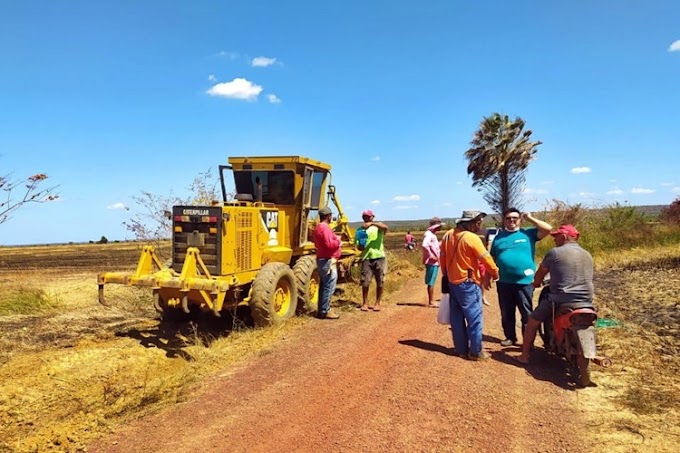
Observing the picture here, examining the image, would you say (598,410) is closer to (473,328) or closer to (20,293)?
(473,328)

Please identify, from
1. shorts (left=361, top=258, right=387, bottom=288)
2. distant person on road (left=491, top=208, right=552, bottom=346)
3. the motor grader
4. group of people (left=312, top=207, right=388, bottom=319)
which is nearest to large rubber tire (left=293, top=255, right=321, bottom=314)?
the motor grader

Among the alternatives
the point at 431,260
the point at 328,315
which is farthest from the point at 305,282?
the point at 431,260

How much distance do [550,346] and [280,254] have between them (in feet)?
15.8

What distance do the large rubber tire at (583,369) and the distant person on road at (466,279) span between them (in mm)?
1044

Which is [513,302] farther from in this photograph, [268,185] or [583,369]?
[268,185]

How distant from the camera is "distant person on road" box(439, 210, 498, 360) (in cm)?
562

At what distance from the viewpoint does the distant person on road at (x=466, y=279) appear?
5621 millimetres

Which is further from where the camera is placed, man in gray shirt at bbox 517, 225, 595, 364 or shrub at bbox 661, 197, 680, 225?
shrub at bbox 661, 197, 680, 225

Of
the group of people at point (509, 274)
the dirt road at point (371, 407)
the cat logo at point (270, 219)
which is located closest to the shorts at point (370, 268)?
the cat logo at point (270, 219)

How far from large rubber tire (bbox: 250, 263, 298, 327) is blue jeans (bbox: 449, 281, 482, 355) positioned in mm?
2851

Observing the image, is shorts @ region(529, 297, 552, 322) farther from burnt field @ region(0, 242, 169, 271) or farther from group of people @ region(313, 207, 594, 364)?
burnt field @ region(0, 242, 169, 271)

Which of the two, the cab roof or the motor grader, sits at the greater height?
the cab roof

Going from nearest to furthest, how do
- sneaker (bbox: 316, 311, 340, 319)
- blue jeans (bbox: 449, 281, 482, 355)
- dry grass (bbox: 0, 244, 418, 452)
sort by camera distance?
dry grass (bbox: 0, 244, 418, 452) < blue jeans (bbox: 449, 281, 482, 355) < sneaker (bbox: 316, 311, 340, 319)

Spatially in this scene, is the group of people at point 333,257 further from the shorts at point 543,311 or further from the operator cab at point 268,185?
the shorts at point 543,311
